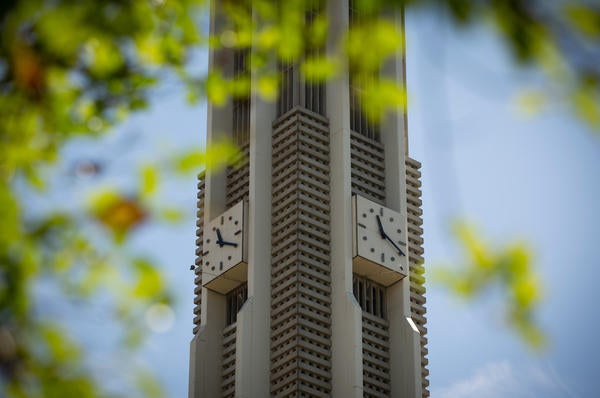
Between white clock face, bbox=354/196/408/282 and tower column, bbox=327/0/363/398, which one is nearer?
tower column, bbox=327/0/363/398

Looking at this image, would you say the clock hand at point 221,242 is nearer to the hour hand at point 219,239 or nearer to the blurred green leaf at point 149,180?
the hour hand at point 219,239

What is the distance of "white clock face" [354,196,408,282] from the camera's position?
52812 millimetres

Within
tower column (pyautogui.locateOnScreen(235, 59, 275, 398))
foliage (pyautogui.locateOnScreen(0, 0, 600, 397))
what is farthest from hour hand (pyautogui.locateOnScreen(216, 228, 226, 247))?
foliage (pyautogui.locateOnScreen(0, 0, 600, 397))

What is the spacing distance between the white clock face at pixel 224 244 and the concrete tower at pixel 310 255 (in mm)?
50

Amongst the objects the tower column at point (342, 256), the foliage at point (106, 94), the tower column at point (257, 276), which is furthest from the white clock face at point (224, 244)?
the foliage at point (106, 94)

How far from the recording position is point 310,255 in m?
54.0

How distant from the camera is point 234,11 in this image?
6.12 meters

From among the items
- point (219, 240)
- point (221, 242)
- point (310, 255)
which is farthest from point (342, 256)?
point (219, 240)

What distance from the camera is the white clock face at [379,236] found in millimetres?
52812

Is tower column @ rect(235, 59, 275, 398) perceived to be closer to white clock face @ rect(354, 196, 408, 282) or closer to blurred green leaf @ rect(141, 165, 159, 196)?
white clock face @ rect(354, 196, 408, 282)

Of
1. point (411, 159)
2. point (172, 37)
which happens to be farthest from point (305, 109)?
point (172, 37)

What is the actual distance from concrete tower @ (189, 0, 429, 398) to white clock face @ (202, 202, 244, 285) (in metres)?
0.05

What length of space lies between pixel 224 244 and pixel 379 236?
6.04 meters

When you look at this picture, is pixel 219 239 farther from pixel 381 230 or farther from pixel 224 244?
pixel 381 230
